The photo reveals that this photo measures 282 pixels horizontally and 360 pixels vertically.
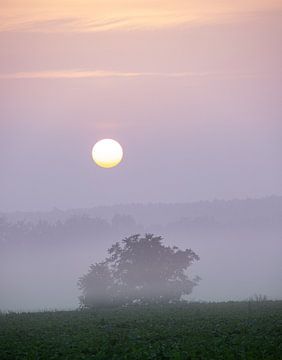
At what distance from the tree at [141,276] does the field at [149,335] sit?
2251 cm

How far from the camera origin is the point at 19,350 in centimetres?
3462

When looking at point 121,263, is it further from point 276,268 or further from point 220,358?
point 276,268

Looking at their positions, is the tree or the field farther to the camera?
the tree

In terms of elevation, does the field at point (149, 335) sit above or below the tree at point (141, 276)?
below

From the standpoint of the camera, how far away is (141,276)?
7444 centimetres

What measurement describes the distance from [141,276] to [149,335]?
36.7 meters

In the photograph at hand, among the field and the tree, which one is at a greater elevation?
the tree

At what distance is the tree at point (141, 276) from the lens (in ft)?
239

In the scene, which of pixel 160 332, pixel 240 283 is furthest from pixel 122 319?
pixel 240 283

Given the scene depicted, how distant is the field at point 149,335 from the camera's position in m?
33.2

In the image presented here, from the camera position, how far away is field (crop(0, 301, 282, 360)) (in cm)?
3325

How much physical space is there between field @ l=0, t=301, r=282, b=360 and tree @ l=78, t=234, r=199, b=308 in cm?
2251

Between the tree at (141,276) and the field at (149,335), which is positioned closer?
the field at (149,335)

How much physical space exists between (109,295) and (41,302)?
7138cm
